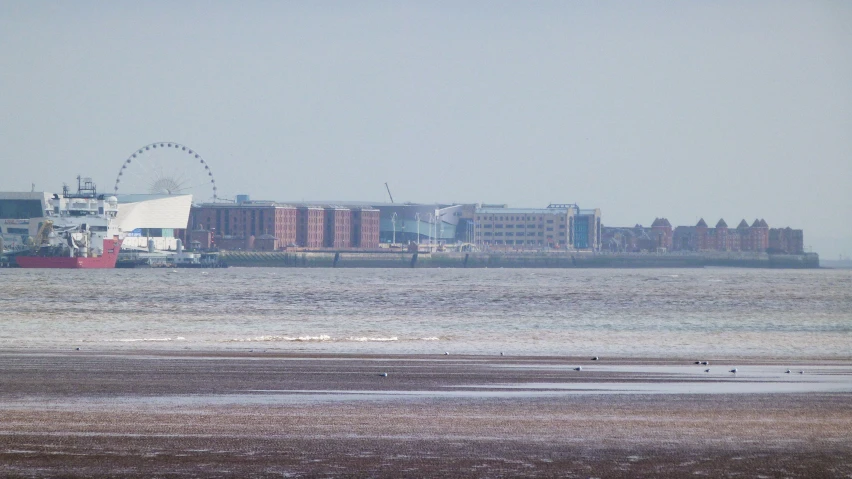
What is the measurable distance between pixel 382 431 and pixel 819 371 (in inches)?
522

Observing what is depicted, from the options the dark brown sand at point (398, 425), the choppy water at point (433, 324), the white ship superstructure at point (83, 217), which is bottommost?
the choppy water at point (433, 324)

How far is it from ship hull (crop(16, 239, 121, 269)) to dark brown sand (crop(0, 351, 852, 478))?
14062cm

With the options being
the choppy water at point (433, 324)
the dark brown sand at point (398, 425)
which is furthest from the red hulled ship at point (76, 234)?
the dark brown sand at point (398, 425)

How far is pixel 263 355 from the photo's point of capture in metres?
27.3

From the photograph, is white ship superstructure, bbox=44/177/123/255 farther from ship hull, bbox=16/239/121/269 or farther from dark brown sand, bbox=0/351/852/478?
dark brown sand, bbox=0/351/852/478

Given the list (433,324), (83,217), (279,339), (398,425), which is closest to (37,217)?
(83,217)

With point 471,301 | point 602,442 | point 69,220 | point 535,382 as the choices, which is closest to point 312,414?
point 602,442

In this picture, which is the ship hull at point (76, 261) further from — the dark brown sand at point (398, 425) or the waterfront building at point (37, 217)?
the dark brown sand at point (398, 425)

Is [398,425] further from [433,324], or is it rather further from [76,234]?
[76,234]

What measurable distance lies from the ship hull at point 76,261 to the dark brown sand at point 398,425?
141 meters

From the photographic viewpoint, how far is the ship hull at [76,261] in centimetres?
15788

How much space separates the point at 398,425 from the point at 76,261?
149856 millimetres

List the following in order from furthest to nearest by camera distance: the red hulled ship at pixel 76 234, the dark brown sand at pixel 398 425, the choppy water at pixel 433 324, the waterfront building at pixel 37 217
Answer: the waterfront building at pixel 37 217 < the red hulled ship at pixel 76 234 < the choppy water at pixel 433 324 < the dark brown sand at pixel 398 425

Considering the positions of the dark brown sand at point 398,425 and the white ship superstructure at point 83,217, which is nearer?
the dark brown sand at point 398,425
